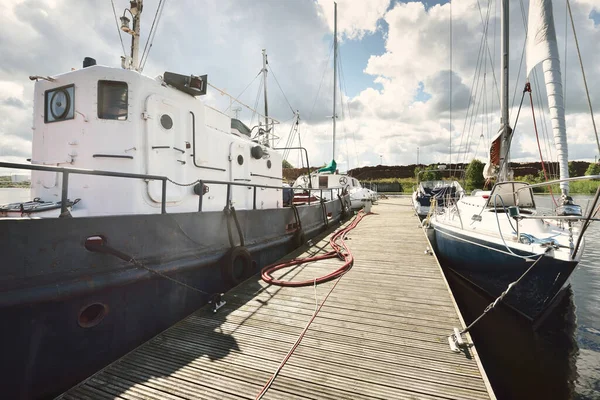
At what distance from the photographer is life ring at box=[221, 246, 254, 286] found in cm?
487

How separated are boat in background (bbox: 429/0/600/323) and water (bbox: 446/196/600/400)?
16.2 inches

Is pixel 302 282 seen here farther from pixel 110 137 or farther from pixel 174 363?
pixel 110 137

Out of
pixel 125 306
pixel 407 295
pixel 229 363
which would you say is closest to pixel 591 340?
pixel 407 295

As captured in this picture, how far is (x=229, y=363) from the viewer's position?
290 centimetres

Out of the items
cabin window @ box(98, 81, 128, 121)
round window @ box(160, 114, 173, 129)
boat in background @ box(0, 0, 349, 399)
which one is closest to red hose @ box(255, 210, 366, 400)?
boat in background @ box(0, 0, 349, 399)

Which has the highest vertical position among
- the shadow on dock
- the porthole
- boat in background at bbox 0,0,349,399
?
boat in background at bbox 0,0,349,399

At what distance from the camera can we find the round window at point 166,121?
4.65 m

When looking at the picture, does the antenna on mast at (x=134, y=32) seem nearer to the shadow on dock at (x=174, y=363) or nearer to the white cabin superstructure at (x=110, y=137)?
the white cabin superstructure at (x=110, y=137)

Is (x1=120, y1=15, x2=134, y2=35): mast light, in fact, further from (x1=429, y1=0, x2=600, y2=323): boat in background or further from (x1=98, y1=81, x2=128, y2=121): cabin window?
(x1=429, y1=0, x2=600, y2=323): boat in background

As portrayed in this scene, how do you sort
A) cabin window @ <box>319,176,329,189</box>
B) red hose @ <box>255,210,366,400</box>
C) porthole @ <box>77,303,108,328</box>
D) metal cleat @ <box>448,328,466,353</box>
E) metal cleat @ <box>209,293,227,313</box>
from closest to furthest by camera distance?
1. red hose @ <box>255,210,366,400</box>
2. porthole @ <box>77,303,108,328</box>
3. metal cleat @ <box>448,328,466,353</box>
4. metal cleat @ <box>209,293,227,313</box>
5. cabin window @ <box>319,176,329,189</box>

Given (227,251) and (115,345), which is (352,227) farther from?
(115,345)

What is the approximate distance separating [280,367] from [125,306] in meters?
1.90

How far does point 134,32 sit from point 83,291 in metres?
4.56

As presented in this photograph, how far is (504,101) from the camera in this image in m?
8.19
